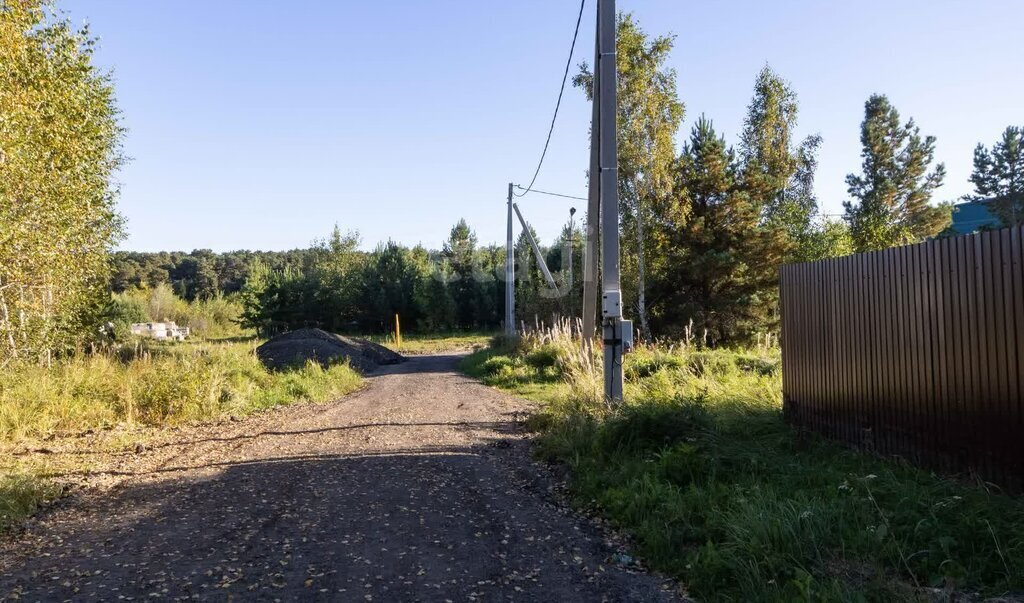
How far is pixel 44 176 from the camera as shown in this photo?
32.4 ft

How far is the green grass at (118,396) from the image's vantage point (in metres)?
8.16

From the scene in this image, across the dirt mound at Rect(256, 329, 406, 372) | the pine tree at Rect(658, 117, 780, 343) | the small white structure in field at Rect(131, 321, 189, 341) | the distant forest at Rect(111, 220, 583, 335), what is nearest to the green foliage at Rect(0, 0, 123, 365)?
the dirt mound at Rect(256, 329, 406, 372)

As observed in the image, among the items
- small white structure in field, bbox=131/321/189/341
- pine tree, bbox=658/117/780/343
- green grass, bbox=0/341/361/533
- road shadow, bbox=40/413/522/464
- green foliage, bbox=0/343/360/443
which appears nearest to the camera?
green grass, bbox=0/341/361/533

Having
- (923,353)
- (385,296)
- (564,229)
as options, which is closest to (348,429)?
(923,353)

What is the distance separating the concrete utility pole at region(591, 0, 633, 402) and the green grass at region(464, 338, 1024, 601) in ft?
2.23

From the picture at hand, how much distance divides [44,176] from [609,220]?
8585mm

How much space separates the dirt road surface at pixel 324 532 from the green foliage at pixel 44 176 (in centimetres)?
403

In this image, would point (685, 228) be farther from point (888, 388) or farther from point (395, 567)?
point (395, 567)

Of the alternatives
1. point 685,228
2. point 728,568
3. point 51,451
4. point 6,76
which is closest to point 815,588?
point 728,568

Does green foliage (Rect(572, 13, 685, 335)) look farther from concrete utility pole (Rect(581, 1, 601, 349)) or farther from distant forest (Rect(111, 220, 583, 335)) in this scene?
distant forest (Rect(111, 220, 583, 335))

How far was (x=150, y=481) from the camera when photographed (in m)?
6.42

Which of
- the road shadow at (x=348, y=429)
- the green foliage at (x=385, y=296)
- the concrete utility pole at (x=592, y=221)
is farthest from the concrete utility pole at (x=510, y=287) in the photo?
the green foliage at (x=385, y=296)

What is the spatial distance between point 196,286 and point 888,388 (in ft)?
292

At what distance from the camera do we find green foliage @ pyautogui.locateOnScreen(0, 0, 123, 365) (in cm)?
864
